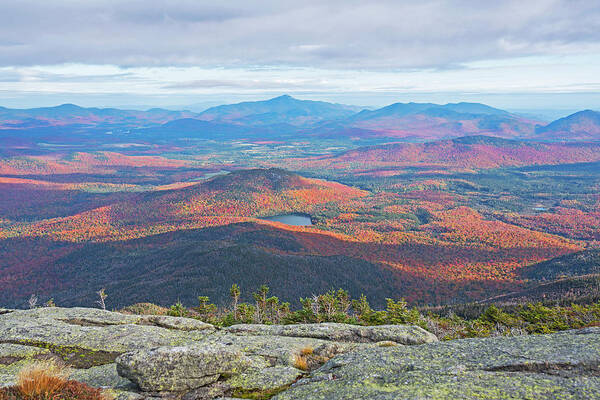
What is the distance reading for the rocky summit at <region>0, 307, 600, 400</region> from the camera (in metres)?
16.5

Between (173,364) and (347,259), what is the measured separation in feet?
571

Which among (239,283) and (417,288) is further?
(417,288)

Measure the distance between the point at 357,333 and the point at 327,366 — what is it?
10.3 meters

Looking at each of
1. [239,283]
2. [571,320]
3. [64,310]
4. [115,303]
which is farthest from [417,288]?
[64,310]

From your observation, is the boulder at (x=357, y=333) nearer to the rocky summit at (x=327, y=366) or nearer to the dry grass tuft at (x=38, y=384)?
Answer: the rocky summit at (x=327, y=366)

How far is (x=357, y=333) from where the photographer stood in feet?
104

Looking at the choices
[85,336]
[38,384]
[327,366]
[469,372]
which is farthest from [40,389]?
[469,372]

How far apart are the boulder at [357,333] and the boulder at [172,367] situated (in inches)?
501

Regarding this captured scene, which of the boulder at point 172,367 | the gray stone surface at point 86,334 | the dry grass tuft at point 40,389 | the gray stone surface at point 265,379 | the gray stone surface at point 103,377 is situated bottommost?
the gray stone surface at point 86,334

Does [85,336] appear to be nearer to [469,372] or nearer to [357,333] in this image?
[357,333]

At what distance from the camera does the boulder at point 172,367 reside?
64.3 ft

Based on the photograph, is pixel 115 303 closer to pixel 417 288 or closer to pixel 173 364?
pixel 417 288

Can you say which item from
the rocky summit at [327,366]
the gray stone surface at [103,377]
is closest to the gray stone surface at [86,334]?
the rocky summit at [327,366]

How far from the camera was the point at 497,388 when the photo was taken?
15.9 metres
